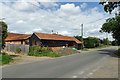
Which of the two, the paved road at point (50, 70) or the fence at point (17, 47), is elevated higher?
the fence at point (17, 47)

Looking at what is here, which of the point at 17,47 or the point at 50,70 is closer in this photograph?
the point at 50,70

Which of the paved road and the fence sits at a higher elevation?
the fence

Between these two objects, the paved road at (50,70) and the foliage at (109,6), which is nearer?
the paved road at (50,70)

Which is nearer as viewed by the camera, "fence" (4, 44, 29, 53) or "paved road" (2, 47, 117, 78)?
"paved road" (2, 47, 117, 78)

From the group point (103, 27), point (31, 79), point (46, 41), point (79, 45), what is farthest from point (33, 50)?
point (103, 27)

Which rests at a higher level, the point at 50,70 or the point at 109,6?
the point at 109,6

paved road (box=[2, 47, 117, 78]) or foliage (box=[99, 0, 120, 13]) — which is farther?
foliage (box=[99, 0, 120, 13])

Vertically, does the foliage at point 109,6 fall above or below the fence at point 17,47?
above

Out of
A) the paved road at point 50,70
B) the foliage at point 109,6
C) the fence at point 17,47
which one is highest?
the foliage at point 109,6

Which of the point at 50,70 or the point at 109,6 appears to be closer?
the point at 50,70

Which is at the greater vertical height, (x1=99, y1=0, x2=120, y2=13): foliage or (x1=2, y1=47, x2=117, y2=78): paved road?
(x1=99, y1=0, x2=120, y2=13): foliage

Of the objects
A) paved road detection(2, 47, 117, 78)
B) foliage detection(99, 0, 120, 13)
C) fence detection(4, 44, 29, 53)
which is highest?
foliage detection(99, 0, 120, 13)

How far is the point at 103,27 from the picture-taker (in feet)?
96.7

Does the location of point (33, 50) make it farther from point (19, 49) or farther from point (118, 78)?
point (118, 78)
